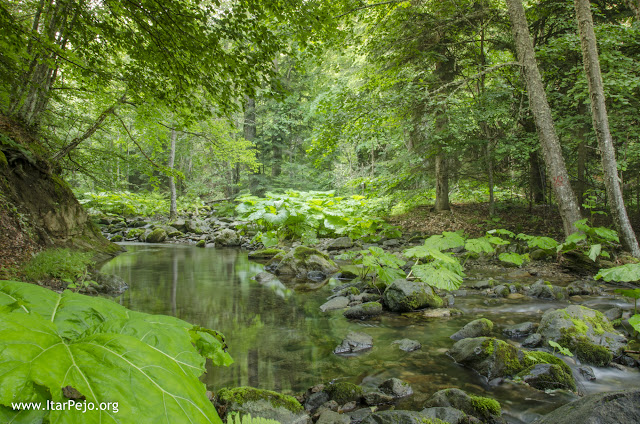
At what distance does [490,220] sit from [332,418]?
9.58 m

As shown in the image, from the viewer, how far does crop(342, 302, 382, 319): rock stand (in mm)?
4812

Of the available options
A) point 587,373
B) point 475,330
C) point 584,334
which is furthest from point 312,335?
point 584,334

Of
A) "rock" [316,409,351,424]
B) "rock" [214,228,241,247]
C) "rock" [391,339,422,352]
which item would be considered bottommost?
"rock" [316,409,351,424]

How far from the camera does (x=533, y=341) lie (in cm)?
357

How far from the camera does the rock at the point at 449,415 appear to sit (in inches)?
87.0

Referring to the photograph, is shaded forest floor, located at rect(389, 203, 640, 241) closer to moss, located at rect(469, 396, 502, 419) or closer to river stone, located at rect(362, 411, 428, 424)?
moss, located at rect(469, 396, 502, 419)

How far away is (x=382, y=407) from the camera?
250 centimetres

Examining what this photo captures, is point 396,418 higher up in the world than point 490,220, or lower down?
lower down

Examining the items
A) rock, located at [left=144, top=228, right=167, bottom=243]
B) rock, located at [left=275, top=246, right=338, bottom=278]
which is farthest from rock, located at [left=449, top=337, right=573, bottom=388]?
rock, located at [left=144, top=228, right=167, bottom=243]

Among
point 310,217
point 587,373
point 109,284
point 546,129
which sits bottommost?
point 587,373

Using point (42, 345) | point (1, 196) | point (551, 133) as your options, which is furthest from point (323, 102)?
point (42, 345)

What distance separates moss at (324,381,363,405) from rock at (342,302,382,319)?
214cm

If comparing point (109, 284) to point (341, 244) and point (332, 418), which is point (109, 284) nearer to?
point (332, 418)

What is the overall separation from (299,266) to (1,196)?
5728mm
